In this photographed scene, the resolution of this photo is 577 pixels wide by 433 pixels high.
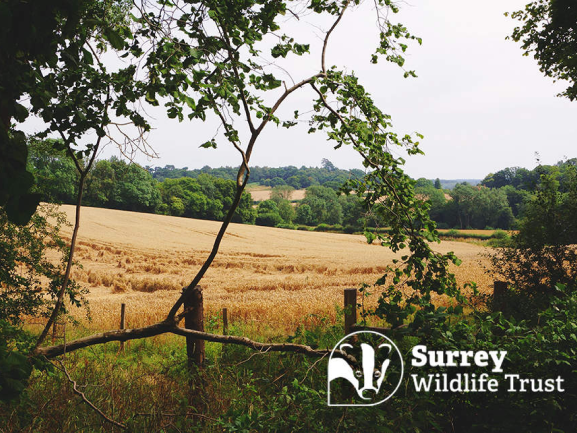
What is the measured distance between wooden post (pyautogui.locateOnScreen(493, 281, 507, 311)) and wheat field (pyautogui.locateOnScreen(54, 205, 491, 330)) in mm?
3343

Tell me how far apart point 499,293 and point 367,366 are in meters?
6.38

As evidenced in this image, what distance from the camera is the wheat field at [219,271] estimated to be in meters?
13.0

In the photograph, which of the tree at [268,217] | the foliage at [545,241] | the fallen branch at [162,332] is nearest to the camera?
the fallen branch at [162,332]

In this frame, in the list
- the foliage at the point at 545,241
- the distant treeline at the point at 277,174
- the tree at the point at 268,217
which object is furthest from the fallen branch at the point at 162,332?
the distant treeline at the point at 277,174

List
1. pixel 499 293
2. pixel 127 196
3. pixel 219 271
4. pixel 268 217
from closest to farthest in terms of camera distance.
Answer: pixel 499 293 < pixel 219 271 < pixel 127 196 < pixel 268 217

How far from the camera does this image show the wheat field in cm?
1301

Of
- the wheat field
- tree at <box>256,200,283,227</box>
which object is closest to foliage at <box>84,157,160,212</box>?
the wheat field

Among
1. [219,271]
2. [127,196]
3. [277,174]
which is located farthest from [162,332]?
[277,174]

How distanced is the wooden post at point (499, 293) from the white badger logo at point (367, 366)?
6.03m

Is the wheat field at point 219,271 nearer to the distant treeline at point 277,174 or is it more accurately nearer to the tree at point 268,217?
the tree at point 268,217

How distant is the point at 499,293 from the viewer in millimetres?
8156

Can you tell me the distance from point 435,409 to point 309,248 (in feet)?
119

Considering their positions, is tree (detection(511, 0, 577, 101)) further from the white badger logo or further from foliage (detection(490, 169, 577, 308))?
the white badger logo

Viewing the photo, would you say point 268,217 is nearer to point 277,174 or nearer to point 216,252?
point 216,252
